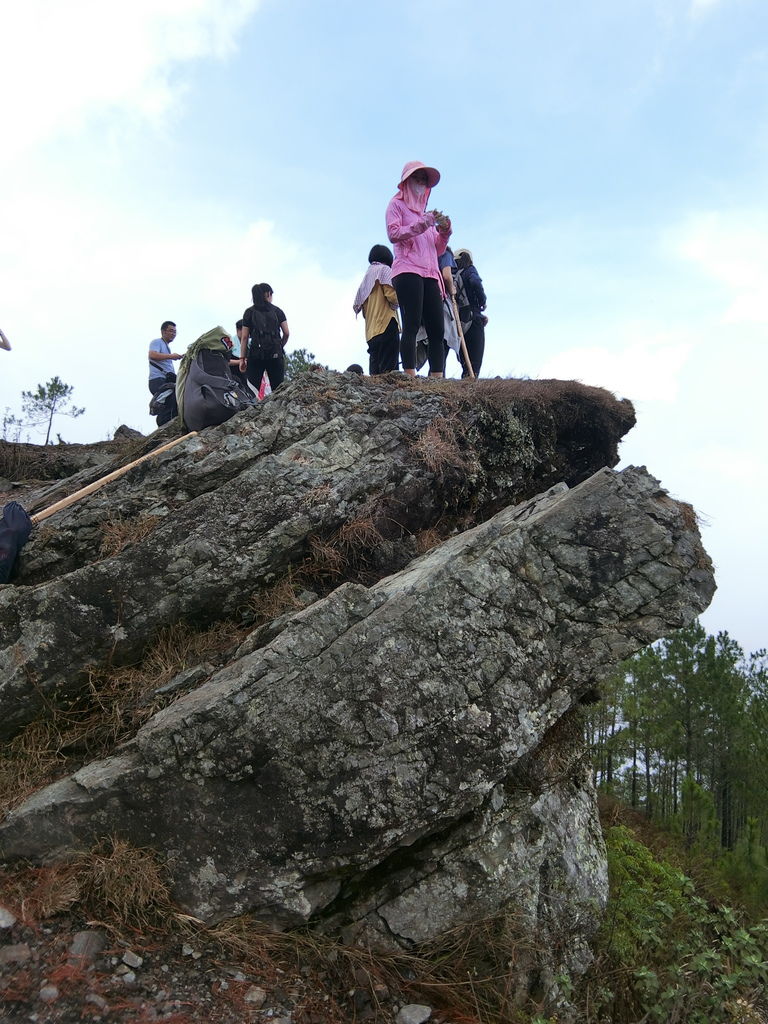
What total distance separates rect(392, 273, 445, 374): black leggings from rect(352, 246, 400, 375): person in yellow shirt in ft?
1.51

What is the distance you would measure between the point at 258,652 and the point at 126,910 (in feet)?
5.47

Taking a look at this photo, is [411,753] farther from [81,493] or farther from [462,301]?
[462,301]

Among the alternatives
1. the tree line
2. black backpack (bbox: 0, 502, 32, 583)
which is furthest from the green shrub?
the tree line

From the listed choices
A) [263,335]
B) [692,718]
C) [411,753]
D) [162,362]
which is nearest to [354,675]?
[411,753]

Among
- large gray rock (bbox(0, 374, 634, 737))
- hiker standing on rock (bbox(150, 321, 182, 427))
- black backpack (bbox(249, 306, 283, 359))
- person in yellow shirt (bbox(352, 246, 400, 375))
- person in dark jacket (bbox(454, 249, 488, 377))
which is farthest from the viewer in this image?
hiker standing on rock (bbox(150, 321, 182, 427))

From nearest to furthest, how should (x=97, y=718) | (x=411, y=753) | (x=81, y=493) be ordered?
(x=411, y=753) < (x=97, y=718) < (x=81, y=493)

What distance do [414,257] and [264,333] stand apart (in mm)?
2184

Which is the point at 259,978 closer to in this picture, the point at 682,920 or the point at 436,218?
the point at 682,920

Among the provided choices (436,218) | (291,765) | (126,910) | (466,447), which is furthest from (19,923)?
(436,218)

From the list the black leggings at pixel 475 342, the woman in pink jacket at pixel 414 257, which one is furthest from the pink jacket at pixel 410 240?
the black leggings at pixel 475 342

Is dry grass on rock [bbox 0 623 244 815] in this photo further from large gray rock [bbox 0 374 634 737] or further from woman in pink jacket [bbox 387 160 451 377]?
woman in pink jacket [bbox 387 160 451 377]

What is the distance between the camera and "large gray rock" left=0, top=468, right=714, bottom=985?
162 inches

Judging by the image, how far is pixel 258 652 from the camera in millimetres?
4586

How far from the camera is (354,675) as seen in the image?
4359 mm
